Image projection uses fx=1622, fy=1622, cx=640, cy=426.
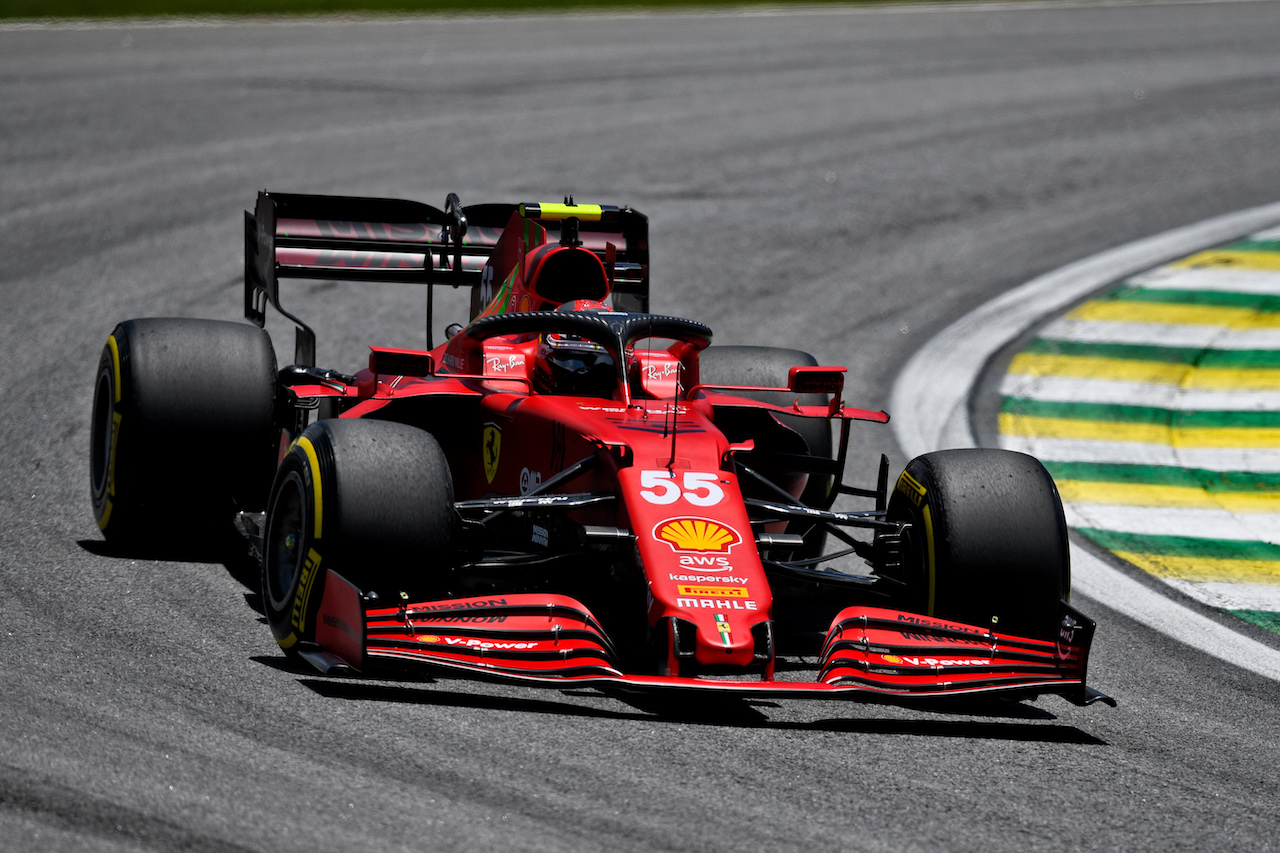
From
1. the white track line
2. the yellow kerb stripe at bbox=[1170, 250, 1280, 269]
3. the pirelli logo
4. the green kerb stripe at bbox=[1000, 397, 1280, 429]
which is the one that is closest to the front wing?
the pirelli logo

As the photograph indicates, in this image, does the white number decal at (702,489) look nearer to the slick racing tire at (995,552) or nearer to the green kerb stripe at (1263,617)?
the slick racing tire at (995,552)

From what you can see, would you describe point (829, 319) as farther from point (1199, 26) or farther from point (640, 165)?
point (1199, 26)

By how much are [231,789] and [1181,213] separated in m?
13.3

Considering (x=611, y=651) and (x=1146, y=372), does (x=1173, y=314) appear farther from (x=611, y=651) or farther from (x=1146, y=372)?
(x=611, y=651)

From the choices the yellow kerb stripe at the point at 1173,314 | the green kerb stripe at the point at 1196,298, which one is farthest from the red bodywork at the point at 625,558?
the green kerb stripe at the point at 1196,298

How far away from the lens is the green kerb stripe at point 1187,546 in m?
8.09

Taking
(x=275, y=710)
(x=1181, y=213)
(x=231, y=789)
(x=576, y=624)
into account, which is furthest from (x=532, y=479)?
(x=1181, y=213)

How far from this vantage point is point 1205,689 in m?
6.29

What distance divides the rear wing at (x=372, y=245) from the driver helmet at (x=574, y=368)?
1707 millimetres

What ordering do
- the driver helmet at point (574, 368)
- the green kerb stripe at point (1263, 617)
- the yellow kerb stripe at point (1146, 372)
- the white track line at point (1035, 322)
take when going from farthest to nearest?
the yellow kerb stripe at point (1146, 372) < the green kerb stripe at point (1263, 617) < the white track line at point (1035, 322) < the driver helmet at point (574, 368)

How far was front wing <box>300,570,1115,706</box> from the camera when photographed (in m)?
5.33

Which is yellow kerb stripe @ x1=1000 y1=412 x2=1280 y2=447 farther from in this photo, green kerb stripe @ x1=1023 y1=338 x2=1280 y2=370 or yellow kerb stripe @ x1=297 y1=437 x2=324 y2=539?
yellow kerb stripe @ x1=297 y1=437 x2=324 y2=539

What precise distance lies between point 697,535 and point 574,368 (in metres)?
1.32

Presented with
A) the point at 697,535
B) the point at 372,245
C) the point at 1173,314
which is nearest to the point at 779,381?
the point at 372,245
